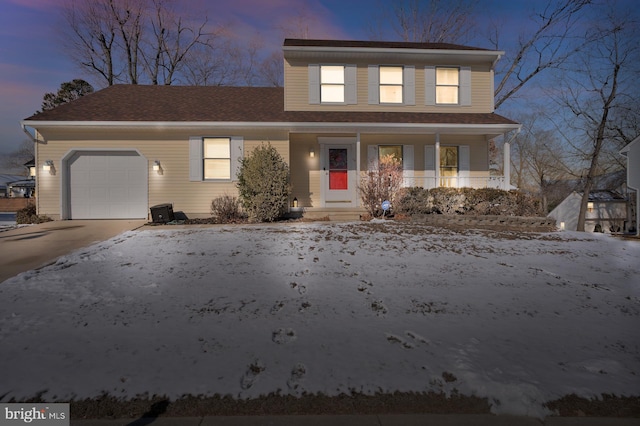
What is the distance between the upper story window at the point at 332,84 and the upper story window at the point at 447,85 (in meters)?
3.71

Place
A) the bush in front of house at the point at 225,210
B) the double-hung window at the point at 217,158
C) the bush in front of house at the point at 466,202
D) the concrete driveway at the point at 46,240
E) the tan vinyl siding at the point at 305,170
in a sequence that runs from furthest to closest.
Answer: the tan vinyl siding at the point at 305,170
the double-hung window at the point at 217,158
the bush in front of house at the point at 225,210
the bush in front of house at the point at 466,202
the concrete driveway at the point at 46,240

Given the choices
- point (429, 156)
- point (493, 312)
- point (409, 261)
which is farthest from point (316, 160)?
point (493, 312)

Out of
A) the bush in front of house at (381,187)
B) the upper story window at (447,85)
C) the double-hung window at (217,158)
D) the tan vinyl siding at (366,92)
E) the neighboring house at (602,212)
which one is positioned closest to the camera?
the bush in front of house at (381,187)

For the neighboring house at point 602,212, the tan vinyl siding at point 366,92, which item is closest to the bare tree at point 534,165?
the neighboring house at point 602,212

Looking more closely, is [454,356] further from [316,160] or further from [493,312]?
[316,160]

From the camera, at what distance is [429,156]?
13227 mm

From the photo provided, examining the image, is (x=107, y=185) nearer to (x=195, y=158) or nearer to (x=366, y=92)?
(x=195, y=158)

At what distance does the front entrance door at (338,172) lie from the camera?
42.4 feet

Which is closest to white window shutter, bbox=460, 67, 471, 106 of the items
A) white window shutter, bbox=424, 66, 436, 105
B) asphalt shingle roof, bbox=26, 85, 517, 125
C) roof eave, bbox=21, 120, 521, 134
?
asphalt shingle roof, bbox=26, 85, 517, 125

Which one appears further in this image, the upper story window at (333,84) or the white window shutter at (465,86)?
the white window shutter at (465,86)

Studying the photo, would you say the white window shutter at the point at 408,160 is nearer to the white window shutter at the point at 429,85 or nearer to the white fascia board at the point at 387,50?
the white window shutter at the point at 429,85

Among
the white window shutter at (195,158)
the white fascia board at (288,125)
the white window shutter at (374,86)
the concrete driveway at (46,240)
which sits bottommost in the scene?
the concrete driveway at (46,240)

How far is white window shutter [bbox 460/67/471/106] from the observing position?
522 inches

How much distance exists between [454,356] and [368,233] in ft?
16.0
